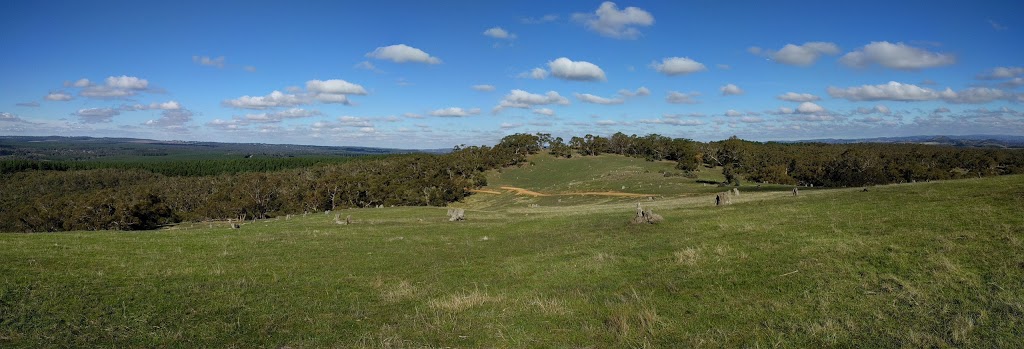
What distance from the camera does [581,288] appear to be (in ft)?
42.4

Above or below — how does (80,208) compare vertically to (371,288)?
below

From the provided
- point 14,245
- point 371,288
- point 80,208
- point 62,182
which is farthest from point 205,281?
point 62,182

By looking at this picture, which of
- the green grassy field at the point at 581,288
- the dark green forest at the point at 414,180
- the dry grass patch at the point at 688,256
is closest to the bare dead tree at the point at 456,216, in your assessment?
the green grassy field at the point at 581,288

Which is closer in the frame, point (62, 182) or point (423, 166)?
point (423, 166)

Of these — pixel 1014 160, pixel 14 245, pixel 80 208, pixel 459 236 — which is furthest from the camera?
pixel 1014 160

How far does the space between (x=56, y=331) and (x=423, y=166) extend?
145m

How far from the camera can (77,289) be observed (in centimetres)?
1201

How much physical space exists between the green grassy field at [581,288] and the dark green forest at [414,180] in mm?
71400

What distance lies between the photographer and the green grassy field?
9055mm

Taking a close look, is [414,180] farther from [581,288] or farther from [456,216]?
[581,288]

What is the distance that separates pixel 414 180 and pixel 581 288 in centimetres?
11491

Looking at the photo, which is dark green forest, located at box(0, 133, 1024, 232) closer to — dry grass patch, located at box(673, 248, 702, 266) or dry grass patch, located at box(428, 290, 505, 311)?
dry grass patch, located at box(673, 248, 702, 266)

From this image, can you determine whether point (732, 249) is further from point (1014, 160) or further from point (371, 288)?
point (1014, 160)

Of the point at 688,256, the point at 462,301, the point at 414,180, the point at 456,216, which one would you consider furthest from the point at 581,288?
the point at 414,180
